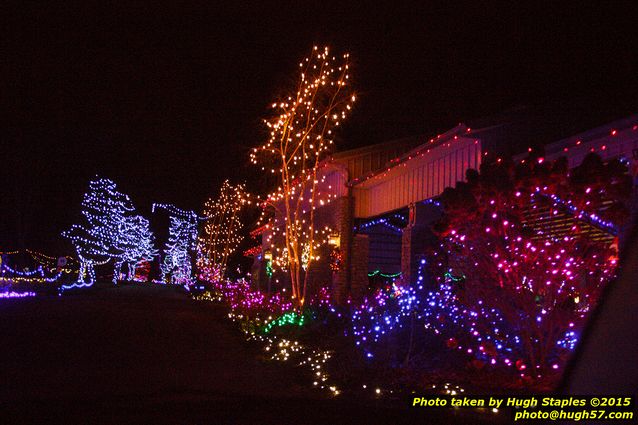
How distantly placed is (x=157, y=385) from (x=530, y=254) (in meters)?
5.14

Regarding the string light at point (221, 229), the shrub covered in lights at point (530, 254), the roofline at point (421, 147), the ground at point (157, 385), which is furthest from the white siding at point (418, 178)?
the string light at point (221, 229)

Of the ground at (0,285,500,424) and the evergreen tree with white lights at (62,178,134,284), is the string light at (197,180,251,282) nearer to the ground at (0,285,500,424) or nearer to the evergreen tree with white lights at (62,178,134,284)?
the evergreen tree with white lights at (62,178,134,284)

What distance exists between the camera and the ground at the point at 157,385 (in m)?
6.62

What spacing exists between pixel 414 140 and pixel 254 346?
29.5ft

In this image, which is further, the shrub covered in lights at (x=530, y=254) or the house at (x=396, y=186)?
the house at (x=396, y=186)

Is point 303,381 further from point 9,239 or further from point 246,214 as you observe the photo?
point 9,239

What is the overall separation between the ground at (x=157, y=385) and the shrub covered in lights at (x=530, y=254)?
61.3 inches

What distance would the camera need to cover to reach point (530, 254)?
7.30 metres

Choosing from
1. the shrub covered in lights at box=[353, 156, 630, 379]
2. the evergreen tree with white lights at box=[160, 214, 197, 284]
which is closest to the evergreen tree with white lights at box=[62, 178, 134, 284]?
the evergreen tree with white lights at box=[160, 214, 197, 284]

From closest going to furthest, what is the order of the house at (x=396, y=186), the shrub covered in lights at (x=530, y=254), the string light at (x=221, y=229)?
1. the shrub covered in lights at (x=530, y=254)
2. the house at (x=396, y=186)
3. the string light at (x=221, y=229)

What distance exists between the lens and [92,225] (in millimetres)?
58062

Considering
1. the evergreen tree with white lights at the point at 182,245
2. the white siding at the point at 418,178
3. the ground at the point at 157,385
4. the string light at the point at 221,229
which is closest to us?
the ground at the point at 157,385

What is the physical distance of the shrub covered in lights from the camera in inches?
280

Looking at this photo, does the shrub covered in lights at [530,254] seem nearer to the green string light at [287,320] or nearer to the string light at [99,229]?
the green string light at [287,320]
